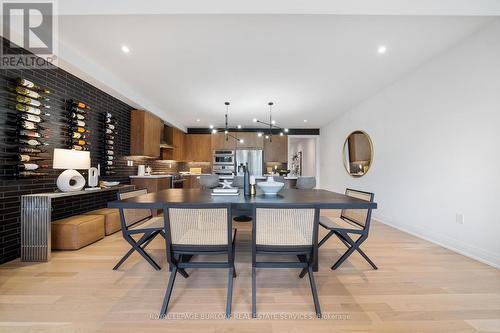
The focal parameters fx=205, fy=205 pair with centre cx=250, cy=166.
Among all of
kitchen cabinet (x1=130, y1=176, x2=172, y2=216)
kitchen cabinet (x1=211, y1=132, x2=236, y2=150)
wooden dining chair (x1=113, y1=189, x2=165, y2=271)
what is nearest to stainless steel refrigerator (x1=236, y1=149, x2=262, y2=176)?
kitchen cabinet (x1=211, y1=132, x2=236, y2=150)

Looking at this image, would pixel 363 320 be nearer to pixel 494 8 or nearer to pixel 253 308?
pixel 253 308

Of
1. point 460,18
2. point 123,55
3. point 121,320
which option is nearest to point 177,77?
point 123,55

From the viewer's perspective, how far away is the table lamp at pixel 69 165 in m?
2.38

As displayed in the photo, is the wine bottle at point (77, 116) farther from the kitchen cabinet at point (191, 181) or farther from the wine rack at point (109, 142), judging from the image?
the kitchen cabinet at point (191, 181)

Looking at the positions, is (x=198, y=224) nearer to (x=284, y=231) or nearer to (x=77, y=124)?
(x=284, y=231)

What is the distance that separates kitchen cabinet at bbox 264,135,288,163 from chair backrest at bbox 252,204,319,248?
587 cm

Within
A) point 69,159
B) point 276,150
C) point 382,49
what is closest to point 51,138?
point 69,159

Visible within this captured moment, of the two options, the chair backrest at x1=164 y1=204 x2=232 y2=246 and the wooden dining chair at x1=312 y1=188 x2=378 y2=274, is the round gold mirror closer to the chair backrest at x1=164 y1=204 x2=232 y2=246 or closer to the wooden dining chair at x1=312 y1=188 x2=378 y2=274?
the wooden dining chair at x1=312 y1=188 x2=378 y2=274

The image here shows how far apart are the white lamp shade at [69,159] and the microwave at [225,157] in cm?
445

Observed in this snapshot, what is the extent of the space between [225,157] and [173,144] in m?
1.70

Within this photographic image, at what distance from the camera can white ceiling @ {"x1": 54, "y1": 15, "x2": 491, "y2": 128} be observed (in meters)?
2.15

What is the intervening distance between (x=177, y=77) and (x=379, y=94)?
387 centimetres

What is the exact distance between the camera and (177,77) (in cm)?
343

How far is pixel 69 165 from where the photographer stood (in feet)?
8.05
